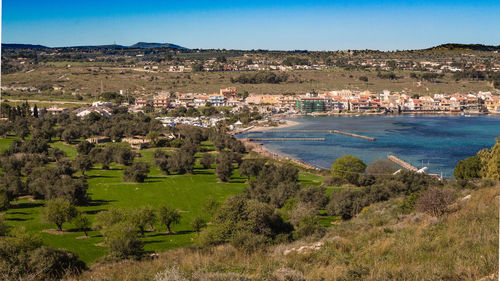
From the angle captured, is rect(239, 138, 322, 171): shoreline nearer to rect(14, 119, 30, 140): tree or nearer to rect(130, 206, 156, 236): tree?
rect(130, 206, 156, 236): tree

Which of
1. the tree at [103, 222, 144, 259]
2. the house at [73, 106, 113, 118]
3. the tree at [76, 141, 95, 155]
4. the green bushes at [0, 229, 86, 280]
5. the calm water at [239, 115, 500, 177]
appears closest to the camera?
the green bushes at [0, 229, 86, 280]

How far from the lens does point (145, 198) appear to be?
45.6 feet

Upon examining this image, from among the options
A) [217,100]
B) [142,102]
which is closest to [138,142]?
[142,102]

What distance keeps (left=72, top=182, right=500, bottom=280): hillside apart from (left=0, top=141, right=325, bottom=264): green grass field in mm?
4643

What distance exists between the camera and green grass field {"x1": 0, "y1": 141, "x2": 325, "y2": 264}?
9702 millimetres

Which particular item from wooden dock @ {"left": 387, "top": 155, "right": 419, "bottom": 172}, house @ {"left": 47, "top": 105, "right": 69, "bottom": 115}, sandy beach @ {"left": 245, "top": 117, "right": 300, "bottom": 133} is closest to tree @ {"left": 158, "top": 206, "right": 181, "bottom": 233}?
wooden dock @ {"left": 387, "top": 155, "right": 419, "bottom": 172}

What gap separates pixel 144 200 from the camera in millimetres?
13641

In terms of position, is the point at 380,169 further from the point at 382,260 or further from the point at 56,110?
the point at 56,110

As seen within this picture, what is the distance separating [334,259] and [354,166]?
41.2ft

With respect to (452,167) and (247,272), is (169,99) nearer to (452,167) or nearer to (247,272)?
(452,167)

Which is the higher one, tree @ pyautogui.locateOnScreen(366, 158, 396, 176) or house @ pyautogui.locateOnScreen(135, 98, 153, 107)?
house @ pyautogui.locateOnScreen(135, 98, 153, 107)

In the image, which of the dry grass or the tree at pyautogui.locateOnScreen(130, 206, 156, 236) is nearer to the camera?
the tree at pyautogui.locateOnScreen(130, 206, 156, 236)

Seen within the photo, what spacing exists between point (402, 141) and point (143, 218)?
65.1 ft

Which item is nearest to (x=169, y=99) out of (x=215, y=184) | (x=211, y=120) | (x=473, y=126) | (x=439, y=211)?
(x=211, y=120)
